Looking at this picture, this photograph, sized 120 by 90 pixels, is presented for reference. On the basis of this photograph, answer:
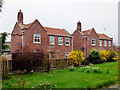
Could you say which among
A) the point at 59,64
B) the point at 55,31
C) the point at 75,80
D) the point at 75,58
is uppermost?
the point at 55,31

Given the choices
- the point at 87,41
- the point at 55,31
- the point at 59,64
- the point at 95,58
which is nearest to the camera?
the point at 59,64

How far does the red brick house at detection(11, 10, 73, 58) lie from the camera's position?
71.1 ft

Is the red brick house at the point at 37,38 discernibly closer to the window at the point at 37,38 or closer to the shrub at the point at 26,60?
the window at the point at 37,38

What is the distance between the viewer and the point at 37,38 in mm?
22609

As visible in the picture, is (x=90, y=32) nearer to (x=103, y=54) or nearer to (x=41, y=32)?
(x=103, y=54)

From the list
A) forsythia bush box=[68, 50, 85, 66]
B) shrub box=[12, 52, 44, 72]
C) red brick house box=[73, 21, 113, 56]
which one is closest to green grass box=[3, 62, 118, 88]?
shrub box=[12, 52, 44, 72]

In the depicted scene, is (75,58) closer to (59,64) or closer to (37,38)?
(59,64)

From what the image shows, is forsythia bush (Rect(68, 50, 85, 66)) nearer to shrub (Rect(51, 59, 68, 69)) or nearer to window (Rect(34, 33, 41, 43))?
shrub (Rect(51, 59, 68, 69))

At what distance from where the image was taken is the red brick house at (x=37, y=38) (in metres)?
21.7

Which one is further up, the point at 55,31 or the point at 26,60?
the point at 55,31

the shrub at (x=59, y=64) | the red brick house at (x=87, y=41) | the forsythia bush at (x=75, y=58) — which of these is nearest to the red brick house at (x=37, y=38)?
the forsythia bush at (x=75, y=58)

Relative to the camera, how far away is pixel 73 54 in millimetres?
18016

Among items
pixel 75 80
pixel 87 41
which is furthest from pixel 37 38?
pixel 75 80

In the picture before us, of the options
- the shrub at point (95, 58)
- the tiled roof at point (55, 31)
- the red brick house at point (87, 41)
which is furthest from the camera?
the red brick house at point (87, 41)
